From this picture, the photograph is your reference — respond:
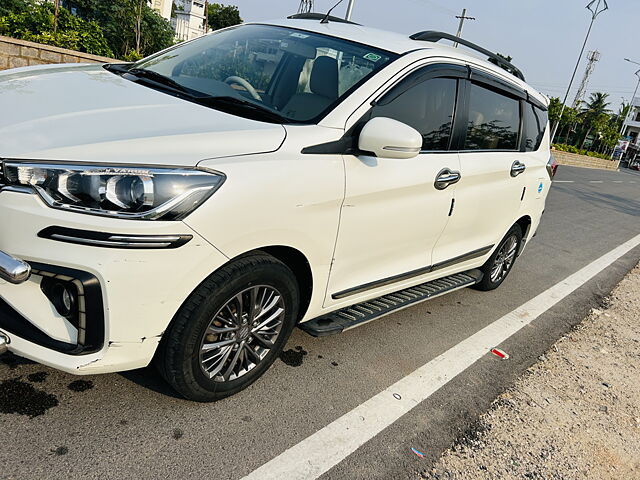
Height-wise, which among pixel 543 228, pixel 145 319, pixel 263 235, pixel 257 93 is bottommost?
pixel 543 228

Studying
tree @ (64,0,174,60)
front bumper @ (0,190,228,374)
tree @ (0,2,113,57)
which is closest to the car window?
front bumper @ (0,190,228,374)

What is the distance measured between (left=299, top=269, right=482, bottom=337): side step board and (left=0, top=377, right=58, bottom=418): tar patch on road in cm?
129

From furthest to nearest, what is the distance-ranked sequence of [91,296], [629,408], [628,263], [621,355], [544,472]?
[628,263]
[621,355]
[629,408]
[544,472]
[91,296]

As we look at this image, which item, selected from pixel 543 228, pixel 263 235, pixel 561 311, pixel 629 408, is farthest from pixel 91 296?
pixel 543 228

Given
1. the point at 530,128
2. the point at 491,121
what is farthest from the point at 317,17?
the point at 530,128

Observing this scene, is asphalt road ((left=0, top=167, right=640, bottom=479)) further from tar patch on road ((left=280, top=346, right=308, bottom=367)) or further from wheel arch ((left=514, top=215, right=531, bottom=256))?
wheel arch ((left=514, top=215, right=531, bottom=256))

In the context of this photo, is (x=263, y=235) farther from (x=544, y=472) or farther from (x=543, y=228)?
(x=543, y=228)

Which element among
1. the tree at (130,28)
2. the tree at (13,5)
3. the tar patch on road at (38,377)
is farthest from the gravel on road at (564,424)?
the tree at (13,5)

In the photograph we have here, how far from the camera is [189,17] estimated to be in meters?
75.6

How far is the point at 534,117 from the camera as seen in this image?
184 inches

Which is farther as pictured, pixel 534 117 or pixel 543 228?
pixel 543 228

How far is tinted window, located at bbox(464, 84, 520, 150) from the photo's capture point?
11.9 feet

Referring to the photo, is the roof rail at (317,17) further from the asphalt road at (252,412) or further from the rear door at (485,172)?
the asphalt road at (252,412)

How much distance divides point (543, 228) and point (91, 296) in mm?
8287
